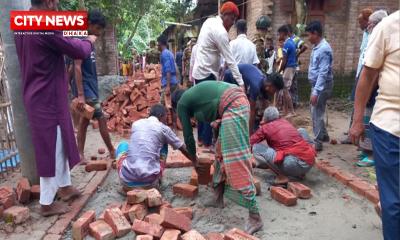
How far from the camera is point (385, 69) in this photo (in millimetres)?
1956

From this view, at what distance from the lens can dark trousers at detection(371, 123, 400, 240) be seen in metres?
1.89

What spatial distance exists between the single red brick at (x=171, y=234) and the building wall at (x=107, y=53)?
1217 centimetres

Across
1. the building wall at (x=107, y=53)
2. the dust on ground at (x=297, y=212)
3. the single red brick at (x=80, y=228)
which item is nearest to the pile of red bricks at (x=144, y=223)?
the single red brick at (x=80, y=228)

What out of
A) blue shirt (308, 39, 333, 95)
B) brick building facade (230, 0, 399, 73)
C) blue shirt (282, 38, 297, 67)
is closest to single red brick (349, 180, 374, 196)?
blue shirt (308, 39, 333, 95)

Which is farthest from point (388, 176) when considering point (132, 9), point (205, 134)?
point (132, 9)

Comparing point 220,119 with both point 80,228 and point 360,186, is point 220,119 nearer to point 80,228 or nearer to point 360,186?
point 80,228

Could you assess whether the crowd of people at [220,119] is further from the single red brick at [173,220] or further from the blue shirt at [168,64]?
the blue shirt at [168,64]

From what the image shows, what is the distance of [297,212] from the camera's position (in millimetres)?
3258

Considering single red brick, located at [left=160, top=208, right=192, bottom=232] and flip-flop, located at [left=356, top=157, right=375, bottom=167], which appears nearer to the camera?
single red brick, located at [left=160, top=208, right=192, bottom=232]

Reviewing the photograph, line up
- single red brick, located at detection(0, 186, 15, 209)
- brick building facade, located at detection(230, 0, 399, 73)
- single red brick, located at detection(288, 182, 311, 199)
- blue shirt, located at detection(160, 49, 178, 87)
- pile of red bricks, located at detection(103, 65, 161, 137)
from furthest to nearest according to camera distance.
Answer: brick building facade, located at detection(230, 0, 399, 73), pile of red bricks, located at detection(103, 65, 161, 137), blue shirt, located at detection(160, 49, 178, 87), single red brick, located at detection(288, 182, 311, 199), single red brick, located at detection(0, 186, 15, 209)

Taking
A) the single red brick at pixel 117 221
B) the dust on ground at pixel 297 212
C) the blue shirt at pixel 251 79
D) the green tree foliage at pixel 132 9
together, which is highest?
the green tree foliage at pixel 132 9

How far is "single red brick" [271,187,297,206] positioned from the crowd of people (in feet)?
0.94

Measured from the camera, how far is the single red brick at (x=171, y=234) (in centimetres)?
253

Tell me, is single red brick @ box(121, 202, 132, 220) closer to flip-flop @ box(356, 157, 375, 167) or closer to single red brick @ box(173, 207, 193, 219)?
single red brick @ box(173, 207, 193, 219)
